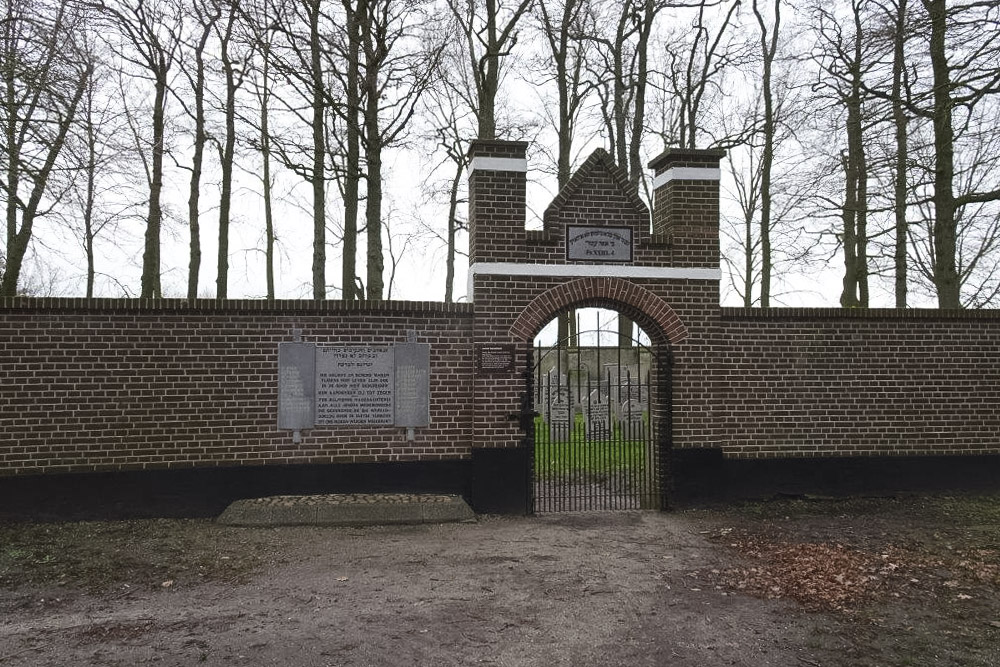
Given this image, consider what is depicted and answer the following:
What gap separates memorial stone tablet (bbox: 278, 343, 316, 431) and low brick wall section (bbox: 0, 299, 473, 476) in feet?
0.31

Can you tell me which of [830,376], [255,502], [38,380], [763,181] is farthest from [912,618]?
[763,181]

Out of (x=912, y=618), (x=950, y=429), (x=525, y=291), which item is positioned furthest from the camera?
(x=950, y=429)

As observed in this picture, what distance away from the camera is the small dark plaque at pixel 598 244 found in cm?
912

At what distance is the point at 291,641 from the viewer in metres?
5.05

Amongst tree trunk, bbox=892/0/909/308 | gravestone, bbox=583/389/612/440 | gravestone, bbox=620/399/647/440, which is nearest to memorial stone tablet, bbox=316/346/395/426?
gravestone, bbox=583/389/612/440

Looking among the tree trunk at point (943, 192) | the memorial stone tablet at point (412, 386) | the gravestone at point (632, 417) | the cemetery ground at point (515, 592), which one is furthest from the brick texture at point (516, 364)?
the tree trunk at point (943, 192)

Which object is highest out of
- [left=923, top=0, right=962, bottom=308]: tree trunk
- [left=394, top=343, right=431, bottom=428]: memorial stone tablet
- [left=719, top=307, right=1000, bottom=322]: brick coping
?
[left=923, top=0, right=962, bottom=308]: tree trunk

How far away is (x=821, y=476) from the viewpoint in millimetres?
9445

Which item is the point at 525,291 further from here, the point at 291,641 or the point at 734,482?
the point at 291,641

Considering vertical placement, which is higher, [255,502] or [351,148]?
[351,148]

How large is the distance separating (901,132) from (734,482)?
778 cm

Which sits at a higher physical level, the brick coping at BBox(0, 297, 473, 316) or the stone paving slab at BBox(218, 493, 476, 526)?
the brick coping at BBox(0, 297, 473, 316)

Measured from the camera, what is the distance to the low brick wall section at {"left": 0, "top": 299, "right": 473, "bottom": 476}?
7.98 m

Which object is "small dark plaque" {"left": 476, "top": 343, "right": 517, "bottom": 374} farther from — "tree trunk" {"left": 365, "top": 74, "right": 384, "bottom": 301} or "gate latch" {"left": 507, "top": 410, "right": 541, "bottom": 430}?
"tree trunk" {"left": 365, "top": 74, "right": 384, "bottom": 301}
